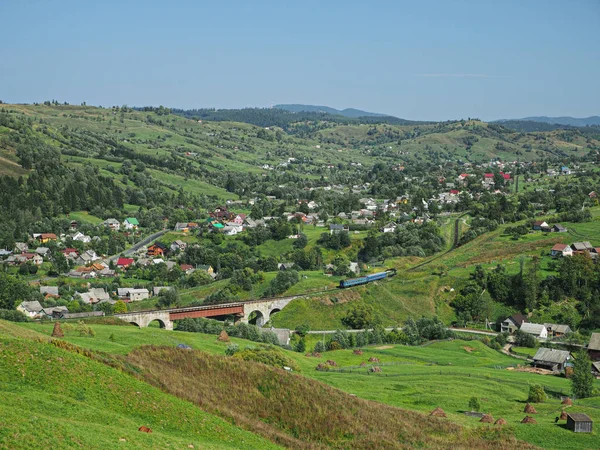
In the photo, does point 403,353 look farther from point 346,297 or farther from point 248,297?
point 248,297

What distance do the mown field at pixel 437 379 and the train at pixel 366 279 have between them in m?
23.3

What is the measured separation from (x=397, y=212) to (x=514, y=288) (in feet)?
273

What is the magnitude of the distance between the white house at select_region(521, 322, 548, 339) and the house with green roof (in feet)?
340

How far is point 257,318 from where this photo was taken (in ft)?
317

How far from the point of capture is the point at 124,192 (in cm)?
19112

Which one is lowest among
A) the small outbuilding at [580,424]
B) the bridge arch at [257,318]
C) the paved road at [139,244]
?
the bridge arch at [257,318]

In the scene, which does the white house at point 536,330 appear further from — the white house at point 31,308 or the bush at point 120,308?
the white house at point 31,308

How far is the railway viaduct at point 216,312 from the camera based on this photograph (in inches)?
3307

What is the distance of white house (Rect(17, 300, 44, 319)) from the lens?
89.1 meters

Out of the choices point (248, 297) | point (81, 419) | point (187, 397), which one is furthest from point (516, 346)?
point (81, 419)

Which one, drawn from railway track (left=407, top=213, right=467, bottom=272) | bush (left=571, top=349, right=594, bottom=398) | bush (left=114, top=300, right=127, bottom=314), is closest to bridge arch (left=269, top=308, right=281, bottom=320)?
bush (left=114, top=300, right=127, bottom=314)

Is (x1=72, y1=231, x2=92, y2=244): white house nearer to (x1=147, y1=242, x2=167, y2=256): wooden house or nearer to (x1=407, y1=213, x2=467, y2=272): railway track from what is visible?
(x1=147, y1=242, x2=167, y2=256): wooden house

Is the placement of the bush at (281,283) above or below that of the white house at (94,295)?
above

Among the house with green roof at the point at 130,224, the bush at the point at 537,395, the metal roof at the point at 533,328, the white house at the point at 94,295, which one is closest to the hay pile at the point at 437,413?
the bush at the point at 537,395
